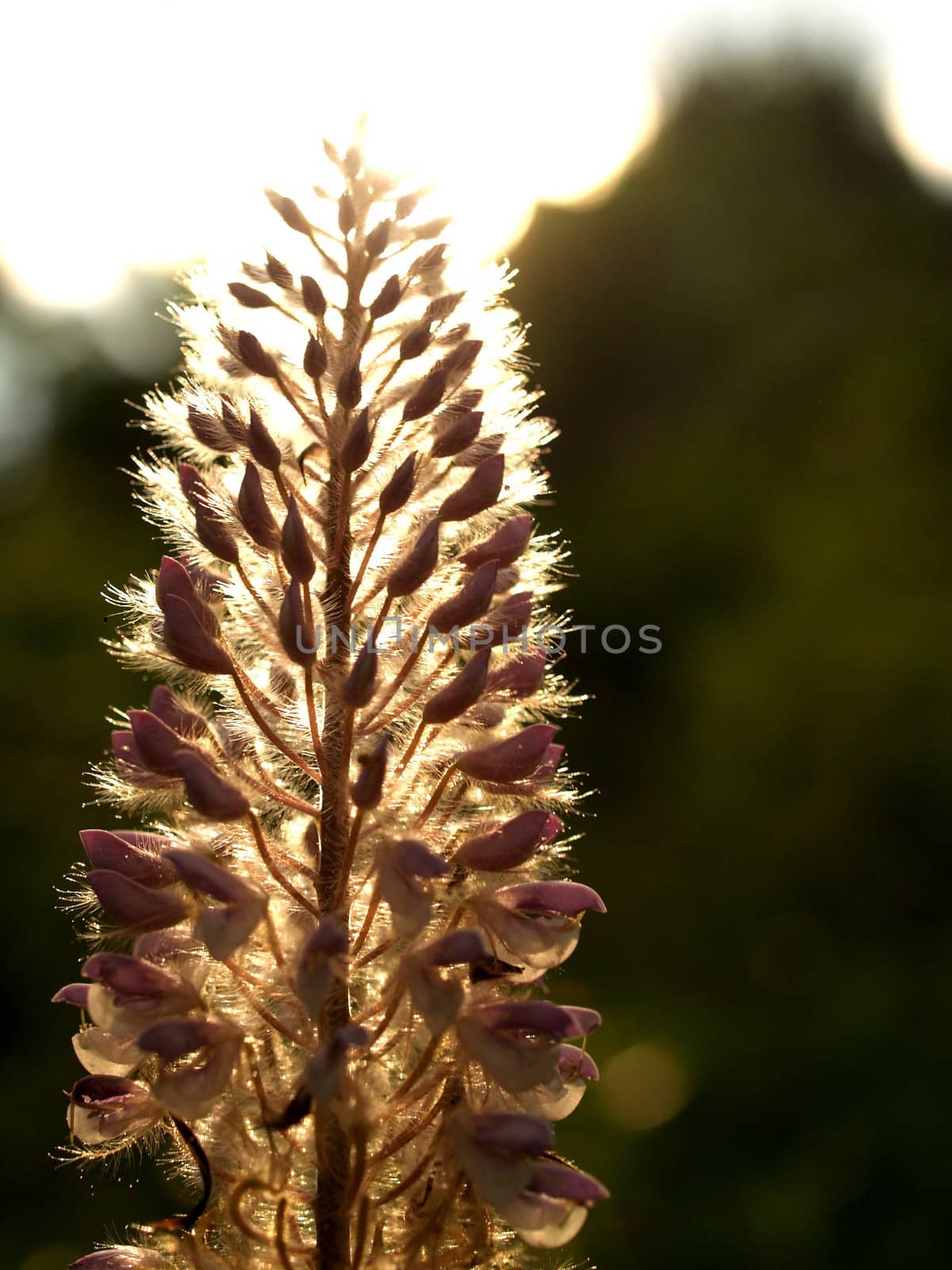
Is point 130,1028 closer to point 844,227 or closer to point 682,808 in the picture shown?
point 682,808

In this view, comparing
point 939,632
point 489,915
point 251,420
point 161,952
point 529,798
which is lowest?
point 161,952

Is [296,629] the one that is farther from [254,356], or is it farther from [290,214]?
[290,214]

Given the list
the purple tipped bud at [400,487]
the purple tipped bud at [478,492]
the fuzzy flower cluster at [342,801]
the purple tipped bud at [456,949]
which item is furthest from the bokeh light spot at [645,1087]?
the purple tipped bud at [400,487]

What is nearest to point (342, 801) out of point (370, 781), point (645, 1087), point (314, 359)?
point (370, 781)

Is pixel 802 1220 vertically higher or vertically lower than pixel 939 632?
lower

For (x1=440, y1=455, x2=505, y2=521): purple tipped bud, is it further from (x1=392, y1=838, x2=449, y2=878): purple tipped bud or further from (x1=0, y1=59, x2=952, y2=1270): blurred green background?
(x1=0, y1=59, x2=952, y2=1270): blurred green background

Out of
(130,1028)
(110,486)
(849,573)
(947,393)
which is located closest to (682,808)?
(849,573)
